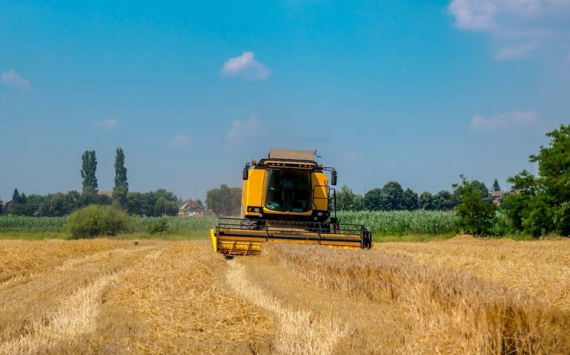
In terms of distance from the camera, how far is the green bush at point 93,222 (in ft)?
127

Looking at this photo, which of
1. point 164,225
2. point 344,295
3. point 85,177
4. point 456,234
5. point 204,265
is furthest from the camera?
point 85,177

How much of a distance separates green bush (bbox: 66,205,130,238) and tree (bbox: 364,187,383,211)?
55010 mm

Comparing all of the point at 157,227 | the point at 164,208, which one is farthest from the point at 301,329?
the point at 164,208

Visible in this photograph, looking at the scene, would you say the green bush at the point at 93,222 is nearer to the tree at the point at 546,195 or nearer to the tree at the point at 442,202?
the tree at the point at 546,195

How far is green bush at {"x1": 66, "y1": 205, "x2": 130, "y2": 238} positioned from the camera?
1523 inches

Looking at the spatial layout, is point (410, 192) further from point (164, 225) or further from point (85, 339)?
point (85, 339)

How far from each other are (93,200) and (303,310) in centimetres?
10715

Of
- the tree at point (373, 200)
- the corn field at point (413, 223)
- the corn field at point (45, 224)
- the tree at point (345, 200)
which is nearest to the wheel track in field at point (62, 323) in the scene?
the corn field at point (413, 223)

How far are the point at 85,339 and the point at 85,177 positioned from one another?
123 metres

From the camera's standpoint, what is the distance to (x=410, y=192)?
93.9 meters

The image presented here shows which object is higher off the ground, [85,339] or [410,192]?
[410,192]

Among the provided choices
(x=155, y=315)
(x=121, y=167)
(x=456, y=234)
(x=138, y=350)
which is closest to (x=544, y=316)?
(x=138, y=350)

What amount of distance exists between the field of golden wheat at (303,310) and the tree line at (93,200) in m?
71.0

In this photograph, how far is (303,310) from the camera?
8180mm
